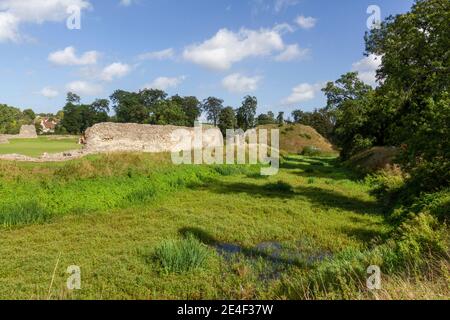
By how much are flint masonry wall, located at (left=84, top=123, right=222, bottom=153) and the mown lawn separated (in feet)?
28.9

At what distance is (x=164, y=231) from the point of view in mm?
10070

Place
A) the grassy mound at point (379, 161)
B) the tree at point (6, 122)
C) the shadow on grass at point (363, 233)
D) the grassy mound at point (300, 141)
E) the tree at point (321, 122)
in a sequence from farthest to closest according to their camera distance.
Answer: the tree at point (321, 122) → the tree at point (6, 122) → the grassy mound at point (300, 141) → the grassy mound at point (379, 161) → the shadow on grass at point (363, 233)

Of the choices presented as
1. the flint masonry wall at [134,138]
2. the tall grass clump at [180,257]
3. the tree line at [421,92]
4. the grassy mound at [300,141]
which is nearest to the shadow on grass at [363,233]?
the tree line at [421,92]

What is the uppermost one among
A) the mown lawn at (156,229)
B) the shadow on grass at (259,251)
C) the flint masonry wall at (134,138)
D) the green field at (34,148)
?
the flint masonry wall at (134,138)

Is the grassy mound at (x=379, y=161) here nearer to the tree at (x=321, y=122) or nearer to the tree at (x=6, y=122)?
the tree at (x=321, y=122)

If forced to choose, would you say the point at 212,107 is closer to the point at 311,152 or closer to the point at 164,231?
the point at 311,152

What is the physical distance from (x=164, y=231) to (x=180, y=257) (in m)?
2.85

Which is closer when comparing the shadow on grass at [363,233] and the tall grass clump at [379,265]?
the tall grass clump at [379,265]

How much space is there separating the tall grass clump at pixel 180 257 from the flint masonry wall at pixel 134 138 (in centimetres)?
1898

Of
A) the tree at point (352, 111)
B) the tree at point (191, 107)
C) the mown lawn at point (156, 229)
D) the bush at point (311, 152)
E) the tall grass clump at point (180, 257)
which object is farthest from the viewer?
the tree at point (191, 107)

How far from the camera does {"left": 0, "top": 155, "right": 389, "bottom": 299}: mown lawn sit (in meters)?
6.67

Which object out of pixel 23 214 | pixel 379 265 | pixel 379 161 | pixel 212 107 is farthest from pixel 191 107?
pixel 379 265

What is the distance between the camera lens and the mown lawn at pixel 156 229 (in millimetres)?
6668
